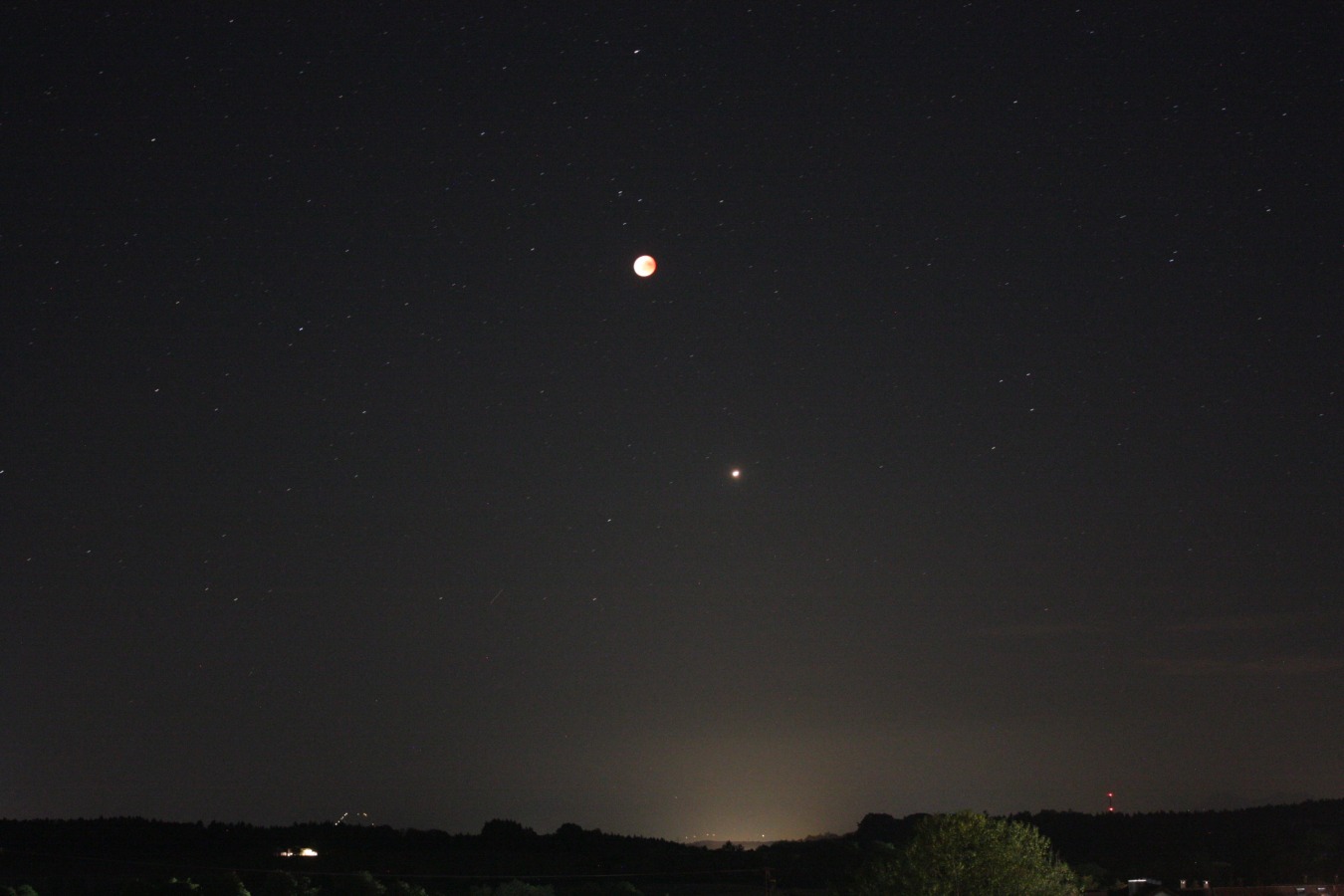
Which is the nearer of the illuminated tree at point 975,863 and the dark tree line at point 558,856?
the illuminated tree at point 975,863

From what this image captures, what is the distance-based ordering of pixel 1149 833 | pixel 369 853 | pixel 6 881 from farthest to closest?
pixel 1149 833 < pixel 369 853 < pixel 6 881

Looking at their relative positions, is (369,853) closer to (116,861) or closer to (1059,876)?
(116,861)

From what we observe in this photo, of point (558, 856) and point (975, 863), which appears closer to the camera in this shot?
point (975, 863)

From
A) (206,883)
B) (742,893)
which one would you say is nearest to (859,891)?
(206,883)

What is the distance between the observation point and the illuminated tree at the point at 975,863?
3822 cm

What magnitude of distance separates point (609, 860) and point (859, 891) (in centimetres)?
8611

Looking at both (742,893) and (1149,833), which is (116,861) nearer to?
(742,893)

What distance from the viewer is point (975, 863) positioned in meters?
38.7

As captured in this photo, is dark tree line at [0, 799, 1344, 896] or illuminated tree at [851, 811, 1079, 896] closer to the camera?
illuminated tree at [851, 811, 1079, 896]

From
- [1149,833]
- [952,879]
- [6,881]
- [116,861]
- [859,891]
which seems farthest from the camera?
[1149,833]

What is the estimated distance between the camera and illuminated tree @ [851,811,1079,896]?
1505 inches

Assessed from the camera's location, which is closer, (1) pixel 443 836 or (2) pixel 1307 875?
(2) pixel 1307 875

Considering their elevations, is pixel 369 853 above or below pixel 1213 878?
above

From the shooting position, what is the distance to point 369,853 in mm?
122188
